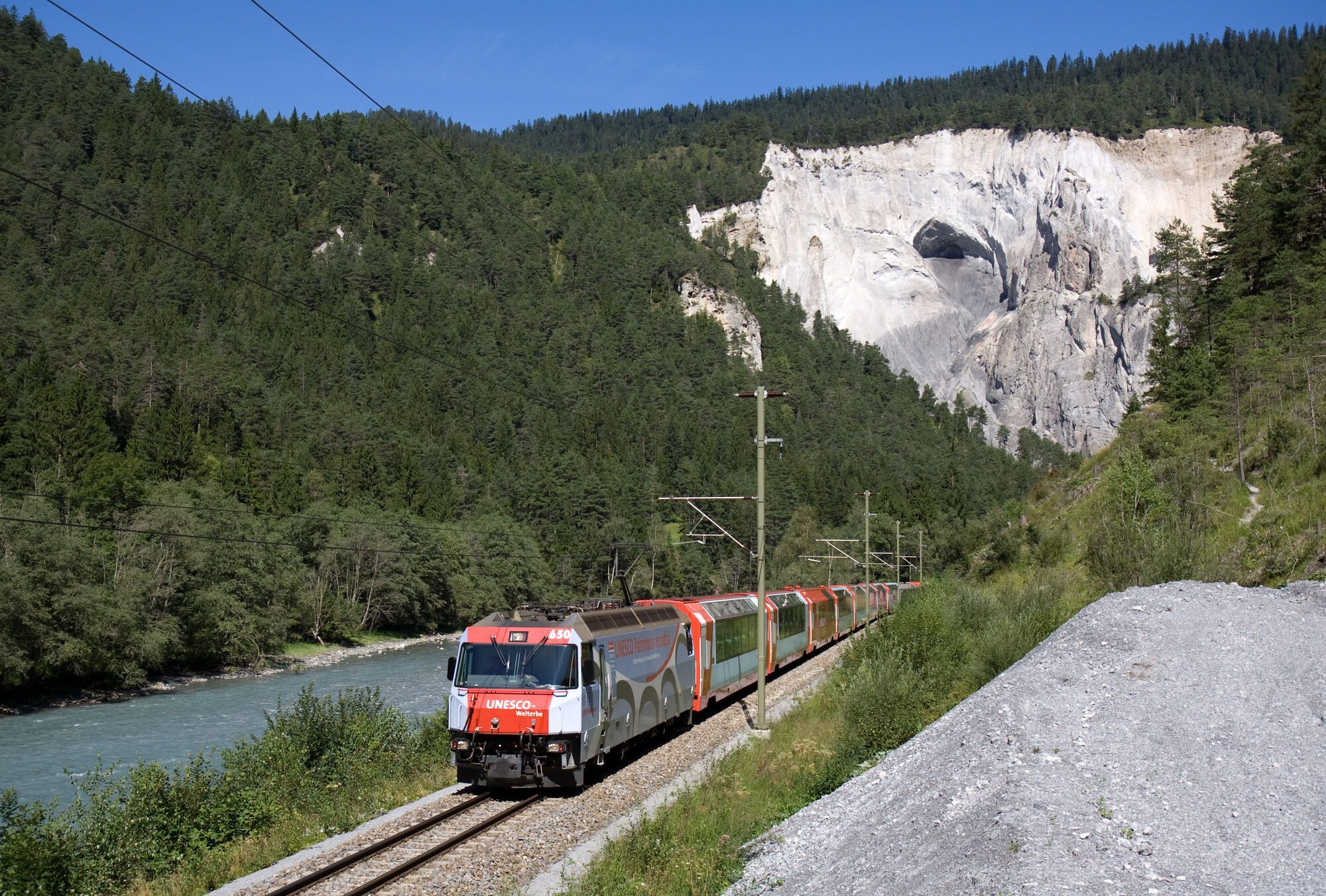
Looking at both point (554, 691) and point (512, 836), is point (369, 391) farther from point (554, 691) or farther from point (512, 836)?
point (512, 836)

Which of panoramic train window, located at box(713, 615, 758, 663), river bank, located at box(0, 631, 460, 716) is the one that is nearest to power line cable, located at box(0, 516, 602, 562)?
river bank, located at box(0, 631, 460, 716)

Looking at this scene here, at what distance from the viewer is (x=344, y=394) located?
111m

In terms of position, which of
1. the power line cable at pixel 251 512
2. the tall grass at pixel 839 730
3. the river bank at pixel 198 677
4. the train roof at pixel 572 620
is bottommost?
the river bank at pixel 198 677

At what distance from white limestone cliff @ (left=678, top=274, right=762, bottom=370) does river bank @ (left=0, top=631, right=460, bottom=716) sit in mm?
106594

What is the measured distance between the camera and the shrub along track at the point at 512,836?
11945mm

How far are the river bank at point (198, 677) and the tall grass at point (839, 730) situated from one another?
21.3 meters

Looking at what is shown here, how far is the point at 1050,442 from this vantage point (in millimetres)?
175625

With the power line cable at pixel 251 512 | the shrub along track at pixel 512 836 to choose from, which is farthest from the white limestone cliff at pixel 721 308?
the shrub along track at pixel 512 836

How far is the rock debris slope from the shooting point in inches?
344

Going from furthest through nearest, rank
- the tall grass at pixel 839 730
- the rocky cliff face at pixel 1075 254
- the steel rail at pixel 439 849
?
the rocky cliff face at pixel 1075 254 < the tall grass at pixel 839 730 < the steel rail at pixel 439 849

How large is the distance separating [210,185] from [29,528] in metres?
118

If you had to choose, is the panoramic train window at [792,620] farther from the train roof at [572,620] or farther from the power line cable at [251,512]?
the power line cable at [251,512]

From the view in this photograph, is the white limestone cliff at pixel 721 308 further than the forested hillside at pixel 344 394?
Yes

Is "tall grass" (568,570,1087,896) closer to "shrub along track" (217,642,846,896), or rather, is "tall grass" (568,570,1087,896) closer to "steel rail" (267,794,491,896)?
"shrub along track" (217,642,846,896)
